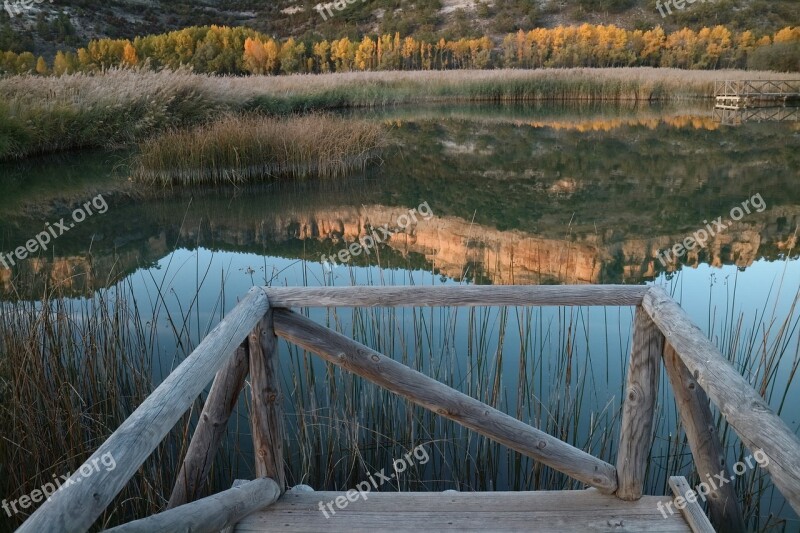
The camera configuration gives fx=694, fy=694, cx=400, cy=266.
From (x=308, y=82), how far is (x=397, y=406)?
17.1 meters

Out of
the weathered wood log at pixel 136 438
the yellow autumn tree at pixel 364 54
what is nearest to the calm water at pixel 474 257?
the weathered wood log at pixel 136 438

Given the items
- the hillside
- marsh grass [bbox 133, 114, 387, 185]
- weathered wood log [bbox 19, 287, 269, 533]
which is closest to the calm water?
marsh grass [bbox 133, 114, 387, 185]

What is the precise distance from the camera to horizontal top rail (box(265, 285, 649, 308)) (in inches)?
64.4

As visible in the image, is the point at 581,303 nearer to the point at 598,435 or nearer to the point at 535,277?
the point at 598,435

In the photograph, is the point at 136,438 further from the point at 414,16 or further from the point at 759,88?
the point at 414,16

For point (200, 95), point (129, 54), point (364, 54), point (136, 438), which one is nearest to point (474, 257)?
point (136, 438)

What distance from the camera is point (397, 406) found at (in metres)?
2.60

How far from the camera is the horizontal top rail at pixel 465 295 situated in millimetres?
1637

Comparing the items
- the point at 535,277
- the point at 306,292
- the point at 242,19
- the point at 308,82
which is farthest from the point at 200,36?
the point at 306,292

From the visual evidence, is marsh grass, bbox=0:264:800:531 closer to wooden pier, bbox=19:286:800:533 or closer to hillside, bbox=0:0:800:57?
wooden pier, bbox=19:286:800:533

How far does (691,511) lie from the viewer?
5.18 ft

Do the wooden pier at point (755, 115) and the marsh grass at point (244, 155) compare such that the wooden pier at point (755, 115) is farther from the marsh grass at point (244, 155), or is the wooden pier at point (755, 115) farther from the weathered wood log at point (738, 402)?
the weathered wood log at point (738, 402)

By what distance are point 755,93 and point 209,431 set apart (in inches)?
769

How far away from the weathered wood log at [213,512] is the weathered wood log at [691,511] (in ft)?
3.15
